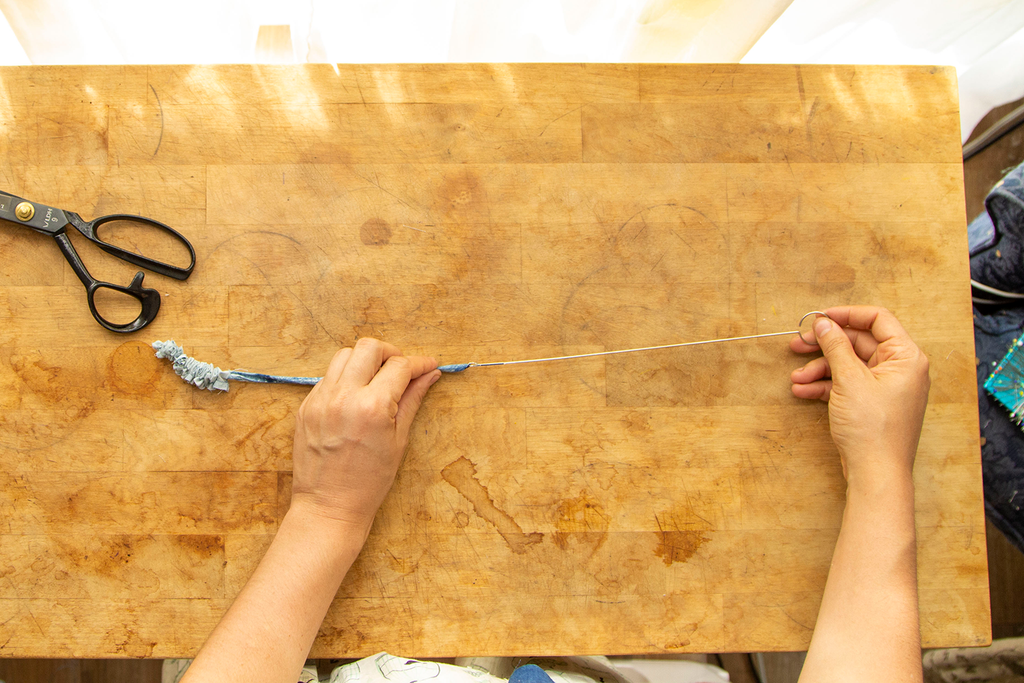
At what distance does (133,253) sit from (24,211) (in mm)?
163

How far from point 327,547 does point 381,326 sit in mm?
336

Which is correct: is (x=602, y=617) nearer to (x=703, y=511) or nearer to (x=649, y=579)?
(x=649, y=579)

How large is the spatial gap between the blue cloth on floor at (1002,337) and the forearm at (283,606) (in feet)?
3.64

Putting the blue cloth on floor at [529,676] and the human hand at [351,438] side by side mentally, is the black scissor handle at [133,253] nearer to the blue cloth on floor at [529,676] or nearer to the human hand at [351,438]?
the human hand at [351,438]

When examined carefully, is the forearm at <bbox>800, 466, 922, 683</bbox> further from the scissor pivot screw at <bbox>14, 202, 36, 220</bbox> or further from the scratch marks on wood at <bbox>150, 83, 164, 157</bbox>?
the scissor pivot screw at <bbox>14, 202, 36, 220</bbox>

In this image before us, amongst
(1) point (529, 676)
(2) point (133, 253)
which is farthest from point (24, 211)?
(1) point (529, 676)

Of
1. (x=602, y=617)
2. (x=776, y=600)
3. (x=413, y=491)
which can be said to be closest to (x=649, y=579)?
(x=602, y=617)

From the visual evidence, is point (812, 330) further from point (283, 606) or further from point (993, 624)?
point (993, 624)

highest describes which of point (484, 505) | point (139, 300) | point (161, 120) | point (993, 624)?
point (161, 120)

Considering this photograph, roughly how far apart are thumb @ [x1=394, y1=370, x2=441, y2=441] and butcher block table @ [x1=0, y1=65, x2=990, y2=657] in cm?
3

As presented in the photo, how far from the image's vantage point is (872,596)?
78 centimetres

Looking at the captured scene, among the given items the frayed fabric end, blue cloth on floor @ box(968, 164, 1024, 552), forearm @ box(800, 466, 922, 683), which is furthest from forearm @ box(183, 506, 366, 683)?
blue cloth on floor @ box(968, 164, 1024, 552)

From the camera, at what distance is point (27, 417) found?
86 cm

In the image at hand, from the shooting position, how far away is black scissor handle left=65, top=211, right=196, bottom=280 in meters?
0.85
